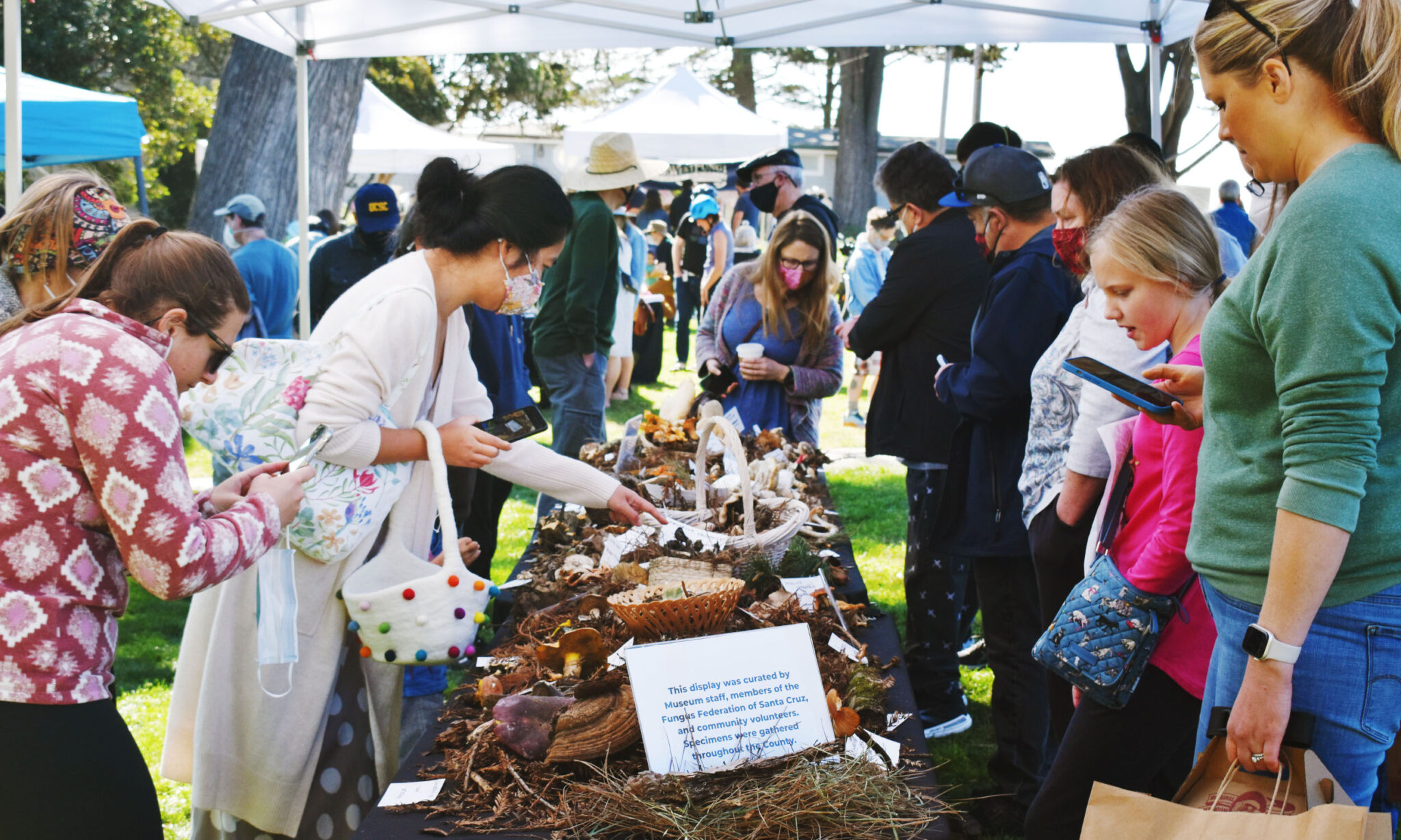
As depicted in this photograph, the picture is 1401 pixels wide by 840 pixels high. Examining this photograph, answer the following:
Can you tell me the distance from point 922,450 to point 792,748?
211 centimetres

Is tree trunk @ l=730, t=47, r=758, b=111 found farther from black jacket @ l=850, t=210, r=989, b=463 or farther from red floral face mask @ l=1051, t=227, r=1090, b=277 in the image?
red floral face mask @ l=1051, t=227, r=1090, b=277

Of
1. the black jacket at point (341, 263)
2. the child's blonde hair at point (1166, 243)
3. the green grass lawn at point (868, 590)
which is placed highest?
the child's blonde hair at point (1166, 243)

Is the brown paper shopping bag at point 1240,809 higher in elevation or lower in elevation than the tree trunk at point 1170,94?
lower

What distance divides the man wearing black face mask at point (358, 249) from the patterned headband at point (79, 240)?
309 cm

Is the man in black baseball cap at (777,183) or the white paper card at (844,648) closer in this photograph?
the white paper card at (844,648)

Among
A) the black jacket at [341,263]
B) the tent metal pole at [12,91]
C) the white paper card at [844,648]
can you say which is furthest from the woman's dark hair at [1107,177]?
the black jacket at [341,263]

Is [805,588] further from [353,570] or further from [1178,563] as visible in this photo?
[353,570]

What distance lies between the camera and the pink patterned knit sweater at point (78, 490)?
140cm

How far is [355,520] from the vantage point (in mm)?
2164

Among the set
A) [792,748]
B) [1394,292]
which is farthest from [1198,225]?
[792,748]

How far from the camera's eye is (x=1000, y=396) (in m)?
2.84

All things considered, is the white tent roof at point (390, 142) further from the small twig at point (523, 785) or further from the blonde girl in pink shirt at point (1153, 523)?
the small twig at point (523, 785)

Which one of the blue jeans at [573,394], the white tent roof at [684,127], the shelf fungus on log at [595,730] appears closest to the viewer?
the shelf fungus on log at [595,730]

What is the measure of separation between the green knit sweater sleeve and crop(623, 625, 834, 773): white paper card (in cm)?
78
